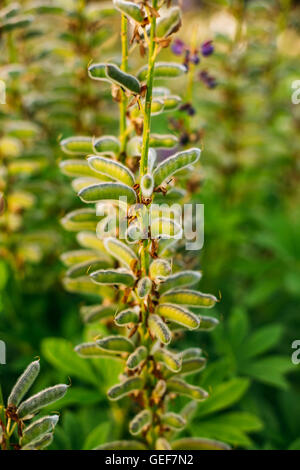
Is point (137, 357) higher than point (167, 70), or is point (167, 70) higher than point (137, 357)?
point (167, 70)

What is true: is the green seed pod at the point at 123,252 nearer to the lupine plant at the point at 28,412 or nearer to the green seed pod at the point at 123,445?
the lupine plant at the point at 28,412

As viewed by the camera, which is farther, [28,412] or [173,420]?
[173,420]

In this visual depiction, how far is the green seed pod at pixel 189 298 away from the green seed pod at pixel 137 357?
0.15 meters

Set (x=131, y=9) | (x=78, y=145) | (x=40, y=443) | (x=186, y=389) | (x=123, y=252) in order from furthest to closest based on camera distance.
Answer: (x=78, y=145)
(x=186, y=389)
(x=123, y=252)
(x=40, y=443)
(x=131, y=9)

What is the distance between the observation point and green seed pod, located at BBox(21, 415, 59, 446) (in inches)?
48.3

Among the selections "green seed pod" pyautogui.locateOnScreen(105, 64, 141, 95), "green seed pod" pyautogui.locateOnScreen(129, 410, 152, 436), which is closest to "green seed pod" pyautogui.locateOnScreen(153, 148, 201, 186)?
"green seed pod" pyautogui.locateOnScreen(105, 64, 141, 95)

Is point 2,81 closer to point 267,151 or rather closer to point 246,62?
point 246,62

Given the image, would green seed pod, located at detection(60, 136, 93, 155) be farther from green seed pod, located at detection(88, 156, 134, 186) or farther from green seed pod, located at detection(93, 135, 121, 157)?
green seed pod, located at detection(88, 156, 134, 186)

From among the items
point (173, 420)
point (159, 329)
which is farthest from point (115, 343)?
point (173, 420)

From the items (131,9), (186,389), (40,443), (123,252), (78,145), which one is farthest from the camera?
(78,145)

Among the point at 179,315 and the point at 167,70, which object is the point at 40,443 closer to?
the point at 179,315

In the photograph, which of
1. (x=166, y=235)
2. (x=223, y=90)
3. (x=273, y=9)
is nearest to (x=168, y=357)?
(x=166, y=235)

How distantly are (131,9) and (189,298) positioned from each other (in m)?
0.75

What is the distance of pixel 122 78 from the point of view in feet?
3.82
